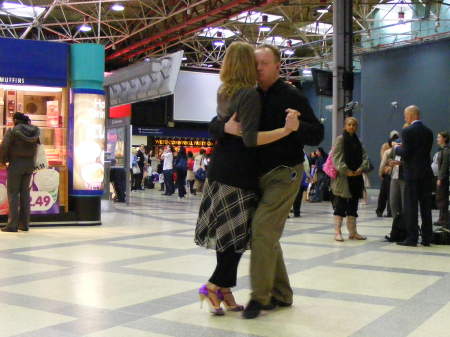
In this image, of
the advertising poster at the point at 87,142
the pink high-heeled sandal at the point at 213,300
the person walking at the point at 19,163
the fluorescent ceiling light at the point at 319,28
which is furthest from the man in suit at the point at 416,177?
the fluorescent ceiling light at the point at 319,28

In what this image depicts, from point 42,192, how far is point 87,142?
1016 mm

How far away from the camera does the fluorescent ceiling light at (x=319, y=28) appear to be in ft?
83.8

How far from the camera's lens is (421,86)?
2078 cm

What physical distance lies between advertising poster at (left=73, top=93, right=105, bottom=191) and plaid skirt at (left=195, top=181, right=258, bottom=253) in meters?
6.10

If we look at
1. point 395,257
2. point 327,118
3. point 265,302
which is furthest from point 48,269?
point 327,118

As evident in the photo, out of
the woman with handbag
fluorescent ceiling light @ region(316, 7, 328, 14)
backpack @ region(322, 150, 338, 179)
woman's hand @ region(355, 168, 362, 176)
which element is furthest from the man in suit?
fluorescent ceiling light @ region(316, 7, 328, 14)

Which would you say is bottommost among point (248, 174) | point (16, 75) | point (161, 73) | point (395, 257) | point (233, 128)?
point (395, 257)

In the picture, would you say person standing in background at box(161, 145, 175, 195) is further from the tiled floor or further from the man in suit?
the man in suit

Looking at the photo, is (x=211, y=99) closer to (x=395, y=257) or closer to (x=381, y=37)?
(x=381, y=37)

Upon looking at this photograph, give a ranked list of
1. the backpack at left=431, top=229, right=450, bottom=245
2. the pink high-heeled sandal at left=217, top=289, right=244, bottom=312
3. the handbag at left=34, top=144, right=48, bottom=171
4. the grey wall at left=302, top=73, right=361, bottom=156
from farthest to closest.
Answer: the grey wall at left=302, top=73, right=361, bottom=156
the handbag at left=34, top=144, right=48, bottom=171
the backpack at left=431, top=229, right=450, bottom=245
the pink high-heeled sandal at left=217, top=289, right=244, bottom=312

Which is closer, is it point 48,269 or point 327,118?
point 48,269

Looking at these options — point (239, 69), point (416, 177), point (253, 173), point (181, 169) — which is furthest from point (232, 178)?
point (181, 169)

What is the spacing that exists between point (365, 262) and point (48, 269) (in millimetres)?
2857

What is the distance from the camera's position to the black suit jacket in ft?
22.5
